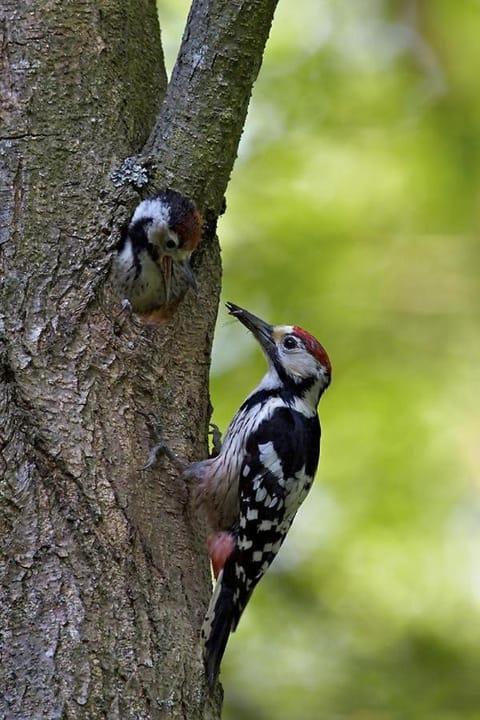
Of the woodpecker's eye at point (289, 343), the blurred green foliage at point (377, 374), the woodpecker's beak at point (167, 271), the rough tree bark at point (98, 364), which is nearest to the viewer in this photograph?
the rough tree bark at point (98, 364)

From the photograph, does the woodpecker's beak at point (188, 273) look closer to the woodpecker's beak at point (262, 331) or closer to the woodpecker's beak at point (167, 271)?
the woodpecker's beak at point (167, 271)

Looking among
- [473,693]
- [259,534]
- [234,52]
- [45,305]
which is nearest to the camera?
[45,305]

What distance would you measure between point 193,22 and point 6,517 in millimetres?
1722

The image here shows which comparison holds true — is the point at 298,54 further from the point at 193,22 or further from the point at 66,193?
the point at 66,193

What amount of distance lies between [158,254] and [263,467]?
918 millimetres

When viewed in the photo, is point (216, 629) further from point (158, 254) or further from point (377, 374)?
point (377, 374)

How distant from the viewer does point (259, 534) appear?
416 centimetres

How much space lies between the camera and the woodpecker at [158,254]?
3.61 metres

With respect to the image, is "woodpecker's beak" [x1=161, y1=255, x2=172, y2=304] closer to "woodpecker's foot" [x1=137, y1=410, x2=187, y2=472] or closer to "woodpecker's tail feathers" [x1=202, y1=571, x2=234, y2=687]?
"woodpecker's foot" [x1=137, y1=410, x2=187, y2=472]

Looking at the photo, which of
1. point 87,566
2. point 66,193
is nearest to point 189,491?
point 87,566

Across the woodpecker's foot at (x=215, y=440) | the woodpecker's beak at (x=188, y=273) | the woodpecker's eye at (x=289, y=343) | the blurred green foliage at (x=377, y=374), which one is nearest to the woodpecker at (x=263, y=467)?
the woodpecker's eye at (x=289, y=343)

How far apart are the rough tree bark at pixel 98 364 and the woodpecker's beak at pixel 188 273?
0.05 m

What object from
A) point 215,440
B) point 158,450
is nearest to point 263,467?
point 215,440

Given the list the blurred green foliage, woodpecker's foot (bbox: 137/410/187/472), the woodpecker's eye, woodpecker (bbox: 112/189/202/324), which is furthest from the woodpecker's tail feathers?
the blurred green foliage
